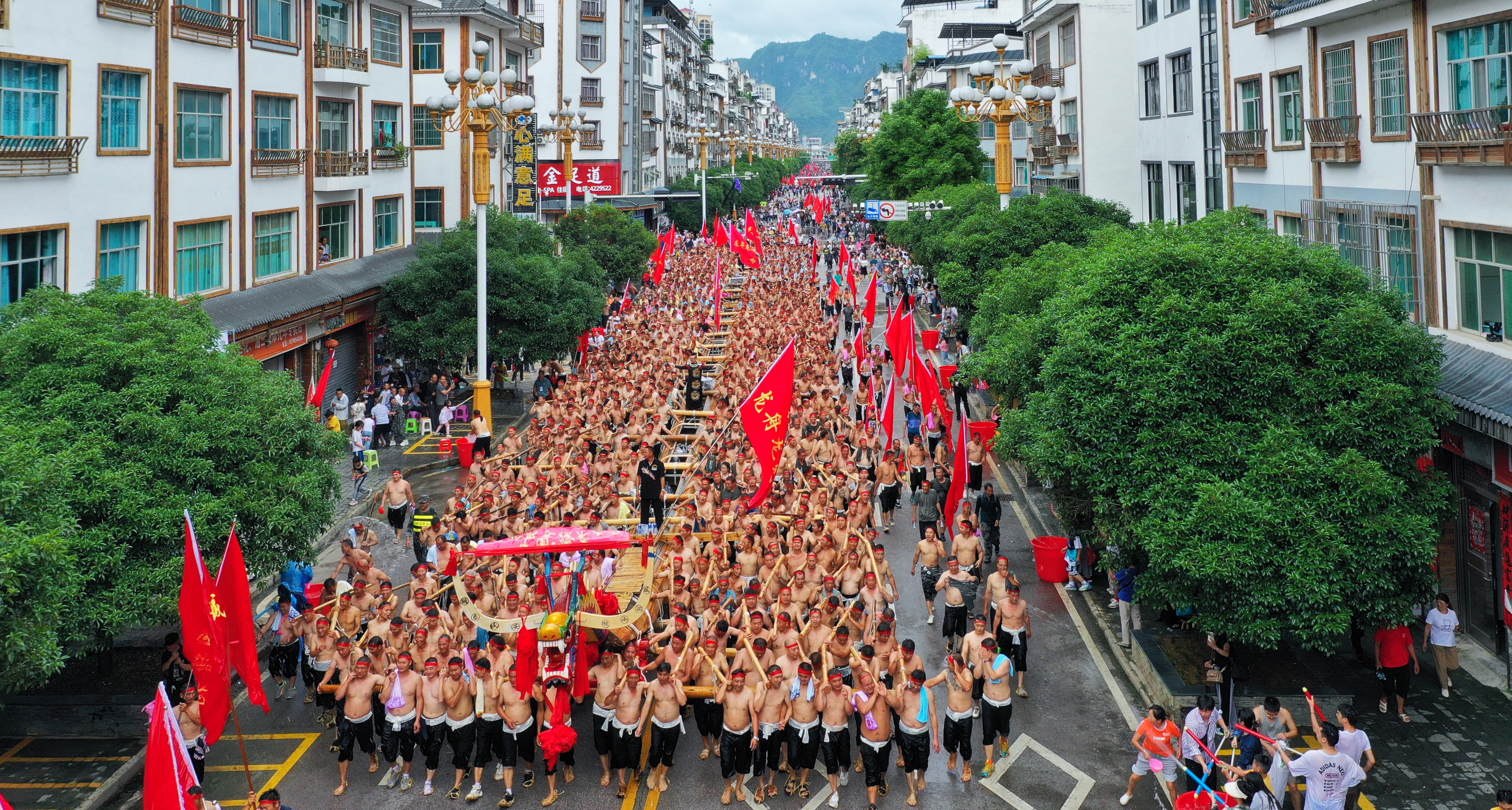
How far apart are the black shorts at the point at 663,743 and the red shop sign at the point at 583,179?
33.7 m

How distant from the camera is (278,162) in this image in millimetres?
27766

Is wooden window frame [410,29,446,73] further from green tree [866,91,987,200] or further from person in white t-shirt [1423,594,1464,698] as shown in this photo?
person in white t-shirt [1423,594,1464,698]

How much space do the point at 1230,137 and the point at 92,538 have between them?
→ 20.7m

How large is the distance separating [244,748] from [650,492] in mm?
8713

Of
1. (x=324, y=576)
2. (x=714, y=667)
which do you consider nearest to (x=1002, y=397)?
(x=714, y=667)

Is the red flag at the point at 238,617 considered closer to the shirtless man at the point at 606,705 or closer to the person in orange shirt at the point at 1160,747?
the shirtless man at the point at 606,705

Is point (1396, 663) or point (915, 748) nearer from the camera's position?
point (915, 748)

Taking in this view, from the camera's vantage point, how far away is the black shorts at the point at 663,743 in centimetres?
1098

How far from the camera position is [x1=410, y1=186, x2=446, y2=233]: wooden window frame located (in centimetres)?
3650

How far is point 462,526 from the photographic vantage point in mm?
15953

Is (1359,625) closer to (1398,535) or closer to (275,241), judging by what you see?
(1398,535)

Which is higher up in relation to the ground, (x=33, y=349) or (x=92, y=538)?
(x=33, y=349)

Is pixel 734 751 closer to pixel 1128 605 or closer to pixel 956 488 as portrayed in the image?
pixel 1128 605

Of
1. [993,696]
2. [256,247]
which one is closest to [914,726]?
[993,696]
